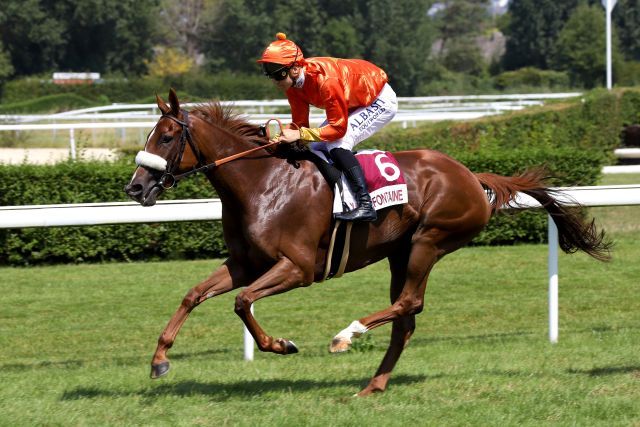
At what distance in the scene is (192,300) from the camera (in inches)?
195

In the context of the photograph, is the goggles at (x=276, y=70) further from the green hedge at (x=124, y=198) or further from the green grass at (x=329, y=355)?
the green hedge at (x=124, y=198)

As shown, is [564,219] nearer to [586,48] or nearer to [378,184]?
[378,184]

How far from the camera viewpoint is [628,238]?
1097cm

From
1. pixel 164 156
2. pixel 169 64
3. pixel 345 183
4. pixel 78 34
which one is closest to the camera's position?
pixel 164 156

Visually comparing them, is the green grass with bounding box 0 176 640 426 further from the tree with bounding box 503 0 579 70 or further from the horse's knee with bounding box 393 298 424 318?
the tree with bounding box 503 0 579 70

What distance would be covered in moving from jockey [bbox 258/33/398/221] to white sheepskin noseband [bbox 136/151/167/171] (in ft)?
2.04

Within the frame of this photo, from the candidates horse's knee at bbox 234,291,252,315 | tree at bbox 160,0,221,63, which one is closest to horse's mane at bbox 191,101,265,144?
horse's knee at bbox 234,291,252,315

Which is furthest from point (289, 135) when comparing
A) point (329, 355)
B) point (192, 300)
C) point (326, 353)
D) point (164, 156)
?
point (326, 353)

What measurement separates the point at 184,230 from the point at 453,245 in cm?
479

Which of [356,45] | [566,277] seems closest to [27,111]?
[356,45]

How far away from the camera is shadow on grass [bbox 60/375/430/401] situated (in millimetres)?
5117

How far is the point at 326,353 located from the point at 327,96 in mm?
2041

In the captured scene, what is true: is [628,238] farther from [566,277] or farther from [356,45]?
[356,45]

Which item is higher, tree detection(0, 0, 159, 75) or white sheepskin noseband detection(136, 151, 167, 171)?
white sheepskin noseband detection(136, 151, 167, 171)
